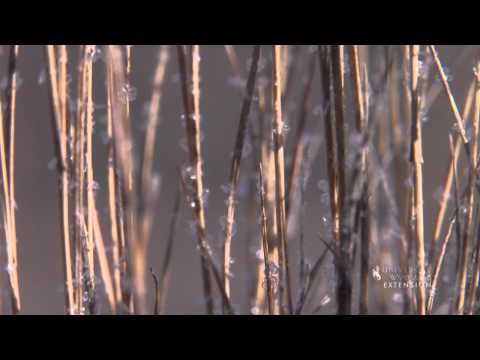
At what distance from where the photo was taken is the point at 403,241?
1.73 feet

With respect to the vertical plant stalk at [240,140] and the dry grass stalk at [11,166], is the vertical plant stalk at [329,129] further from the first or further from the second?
the dry grass stalk at [11,166]

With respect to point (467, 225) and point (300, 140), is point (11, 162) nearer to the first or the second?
point (300, 140)

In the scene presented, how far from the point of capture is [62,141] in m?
0.48

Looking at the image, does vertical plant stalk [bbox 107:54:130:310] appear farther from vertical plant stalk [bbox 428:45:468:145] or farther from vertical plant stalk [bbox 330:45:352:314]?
vertical plant stalk [bbox 428:45:468:145]

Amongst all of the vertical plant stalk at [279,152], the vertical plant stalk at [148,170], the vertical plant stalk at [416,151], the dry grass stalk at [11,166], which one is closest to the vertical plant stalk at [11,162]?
the dry grass stalk at [11,166]

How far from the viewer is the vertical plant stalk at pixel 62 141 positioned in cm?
48

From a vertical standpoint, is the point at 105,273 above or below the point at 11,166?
below

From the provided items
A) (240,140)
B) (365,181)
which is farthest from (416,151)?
(240,140)

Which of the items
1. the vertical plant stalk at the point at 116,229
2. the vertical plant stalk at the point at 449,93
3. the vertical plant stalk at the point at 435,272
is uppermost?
the vertical plant stalk at the point at 449,93
